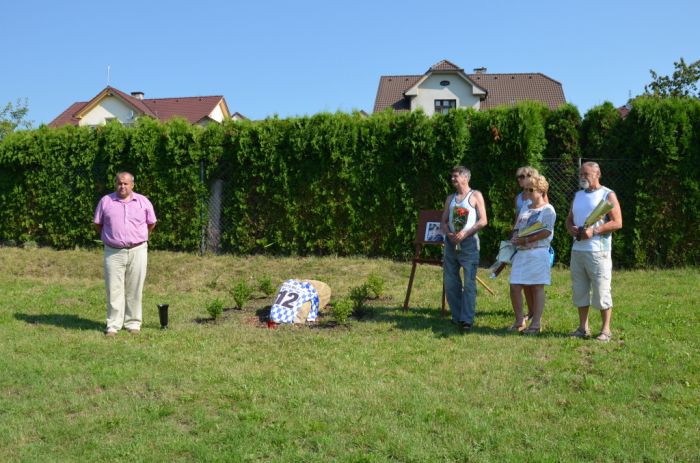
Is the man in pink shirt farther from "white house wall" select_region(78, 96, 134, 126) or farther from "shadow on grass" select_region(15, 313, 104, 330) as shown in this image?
"white house wall" select_region(78, 96, 134, 126)

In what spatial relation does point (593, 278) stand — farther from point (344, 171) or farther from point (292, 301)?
point (344, 171)

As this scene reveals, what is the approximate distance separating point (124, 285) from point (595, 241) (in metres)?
5.48

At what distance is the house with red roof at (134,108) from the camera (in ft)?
126

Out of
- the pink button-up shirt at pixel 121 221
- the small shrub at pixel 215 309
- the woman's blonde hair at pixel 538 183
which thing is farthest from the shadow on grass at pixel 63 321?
the woman's blonde hair at pixel 538 183

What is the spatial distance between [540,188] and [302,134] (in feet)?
21.1

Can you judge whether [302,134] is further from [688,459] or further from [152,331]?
[688,459]

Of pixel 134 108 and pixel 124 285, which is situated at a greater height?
pixel 134 108

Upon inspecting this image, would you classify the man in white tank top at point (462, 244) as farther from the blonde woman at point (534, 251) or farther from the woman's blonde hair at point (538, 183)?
the woman's blonde hair at point (538, 183)

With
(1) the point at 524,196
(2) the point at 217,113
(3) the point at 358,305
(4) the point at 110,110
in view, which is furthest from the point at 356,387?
(2) the point at 217,113

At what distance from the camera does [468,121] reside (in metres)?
11.4

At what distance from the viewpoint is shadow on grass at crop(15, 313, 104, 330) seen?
300 inches

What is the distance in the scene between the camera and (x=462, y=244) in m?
7.13

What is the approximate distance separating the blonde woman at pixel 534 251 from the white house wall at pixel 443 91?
30.1 meters

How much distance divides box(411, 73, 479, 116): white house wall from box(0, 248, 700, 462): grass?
28903 millimetres
